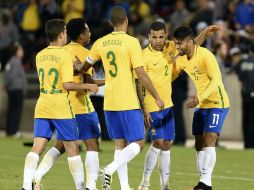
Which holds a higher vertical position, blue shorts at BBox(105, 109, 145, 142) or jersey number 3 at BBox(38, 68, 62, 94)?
jersey number 3 at BBox(38, 68, 62, 94)

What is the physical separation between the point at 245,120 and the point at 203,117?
9.44 metres

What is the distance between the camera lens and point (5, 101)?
28.9 metres

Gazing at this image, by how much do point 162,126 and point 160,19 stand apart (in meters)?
12.8

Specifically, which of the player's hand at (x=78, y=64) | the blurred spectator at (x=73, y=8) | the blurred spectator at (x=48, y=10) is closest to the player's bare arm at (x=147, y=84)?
the player's hand at (x=78, y=64)

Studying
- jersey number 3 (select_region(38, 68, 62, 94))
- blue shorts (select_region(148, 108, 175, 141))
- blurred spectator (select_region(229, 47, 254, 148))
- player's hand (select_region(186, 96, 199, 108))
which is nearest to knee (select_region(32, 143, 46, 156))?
jersey number 3 (select_region(38, 68, 62, 94))

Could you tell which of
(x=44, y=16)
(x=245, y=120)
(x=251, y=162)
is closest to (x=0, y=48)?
(x=44, y=16)

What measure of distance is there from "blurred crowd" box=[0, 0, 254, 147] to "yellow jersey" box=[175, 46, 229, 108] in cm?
830

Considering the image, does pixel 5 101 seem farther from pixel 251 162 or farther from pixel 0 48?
pixel 251 162

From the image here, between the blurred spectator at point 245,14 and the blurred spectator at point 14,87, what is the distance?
5.42 m

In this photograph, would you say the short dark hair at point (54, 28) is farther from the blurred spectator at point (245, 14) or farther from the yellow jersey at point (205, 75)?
the blurred spectator at point (245, 14)

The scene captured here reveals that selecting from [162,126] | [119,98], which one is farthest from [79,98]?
[162,126]

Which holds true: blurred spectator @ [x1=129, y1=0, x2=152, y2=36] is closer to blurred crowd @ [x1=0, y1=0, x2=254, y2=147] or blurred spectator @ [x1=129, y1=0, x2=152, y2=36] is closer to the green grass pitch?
blurred crowd @ [x1=0, y1=0, x2=254, y2=147]

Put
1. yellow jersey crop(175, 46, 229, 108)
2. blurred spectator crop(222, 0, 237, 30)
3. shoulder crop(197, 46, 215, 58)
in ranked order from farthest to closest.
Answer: blurred spectator crop(222, 0, 237, 30)
shoulder crop(197, 46, 215, 58)
yellow jersey crop(175, 46, 229, 108)

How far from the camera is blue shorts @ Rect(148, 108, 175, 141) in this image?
48.1 feet
